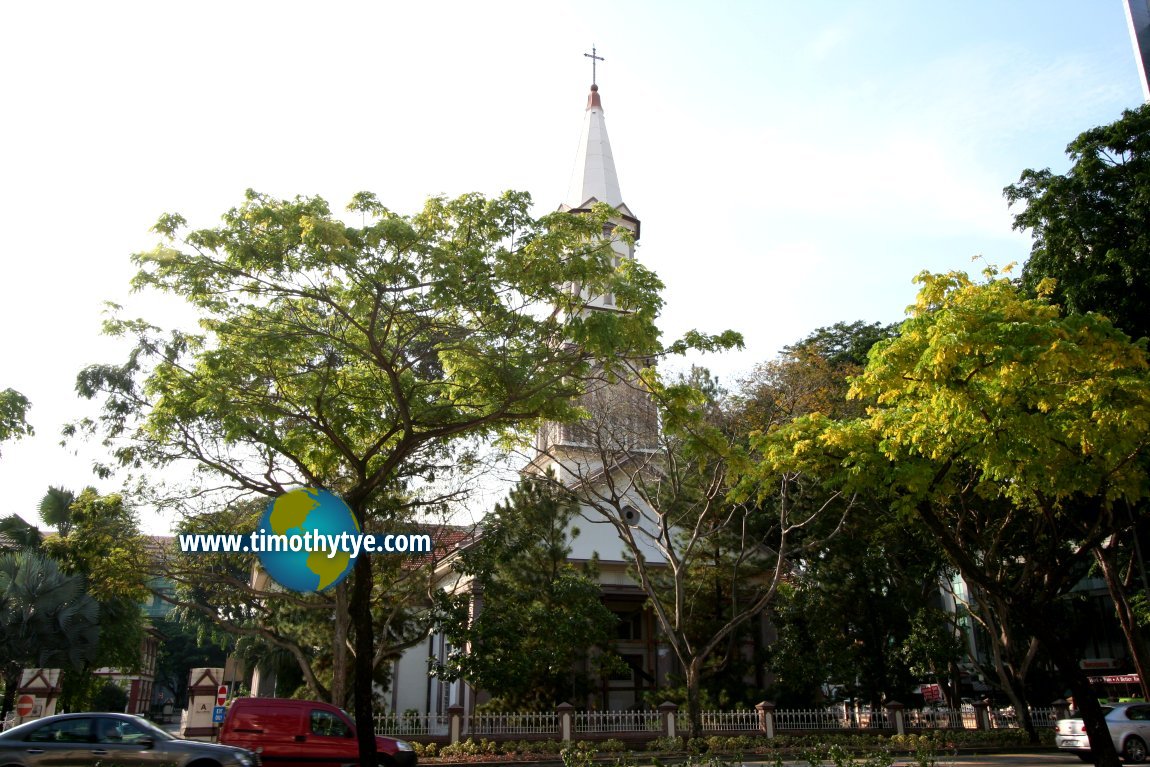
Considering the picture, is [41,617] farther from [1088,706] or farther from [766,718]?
[1088,706]

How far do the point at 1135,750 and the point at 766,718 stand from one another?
25.7ft

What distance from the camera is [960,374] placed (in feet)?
42.1

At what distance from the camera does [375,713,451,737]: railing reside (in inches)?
831

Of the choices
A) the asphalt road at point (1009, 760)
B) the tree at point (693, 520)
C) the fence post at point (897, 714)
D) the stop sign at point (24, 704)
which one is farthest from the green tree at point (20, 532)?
the fence post at point (897, 714)

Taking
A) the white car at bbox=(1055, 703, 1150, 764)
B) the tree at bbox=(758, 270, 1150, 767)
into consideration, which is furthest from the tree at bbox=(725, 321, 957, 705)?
the tree at bbox=(758, 270, 1150, 767)

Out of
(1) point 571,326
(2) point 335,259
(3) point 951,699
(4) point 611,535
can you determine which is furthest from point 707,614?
(2) point 335,259

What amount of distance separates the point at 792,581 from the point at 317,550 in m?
15.6

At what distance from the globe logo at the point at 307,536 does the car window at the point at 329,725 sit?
7.32ft

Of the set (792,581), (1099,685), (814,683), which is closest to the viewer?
(814,683)

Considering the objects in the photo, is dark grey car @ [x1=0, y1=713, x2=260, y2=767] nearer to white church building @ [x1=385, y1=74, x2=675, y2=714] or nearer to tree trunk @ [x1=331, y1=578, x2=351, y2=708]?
tree trunk @ [x1=331, y1=578, x2=351, y2=708]

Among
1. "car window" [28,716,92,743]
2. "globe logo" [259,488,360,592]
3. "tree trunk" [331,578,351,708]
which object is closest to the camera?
"car window" [28,716,92,743]

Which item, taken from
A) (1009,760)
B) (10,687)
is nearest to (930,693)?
(1009,760)

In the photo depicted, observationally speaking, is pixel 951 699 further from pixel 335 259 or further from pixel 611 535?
pixel 335 259

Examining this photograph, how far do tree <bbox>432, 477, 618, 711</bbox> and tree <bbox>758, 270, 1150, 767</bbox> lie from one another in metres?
8.77
